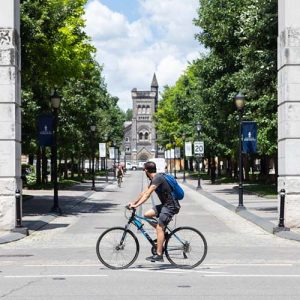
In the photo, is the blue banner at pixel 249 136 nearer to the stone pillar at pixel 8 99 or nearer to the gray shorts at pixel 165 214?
the stone pillar at pixel 8 99

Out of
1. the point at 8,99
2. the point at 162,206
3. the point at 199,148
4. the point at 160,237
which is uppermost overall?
the point at 8,99

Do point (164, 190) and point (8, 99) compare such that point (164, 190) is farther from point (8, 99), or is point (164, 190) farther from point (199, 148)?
point (199, 148)

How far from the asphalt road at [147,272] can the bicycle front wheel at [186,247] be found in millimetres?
157

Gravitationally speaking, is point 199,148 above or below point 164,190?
above

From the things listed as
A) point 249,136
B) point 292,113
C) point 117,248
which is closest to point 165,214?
point 117,248

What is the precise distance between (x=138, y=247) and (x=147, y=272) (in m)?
0.55

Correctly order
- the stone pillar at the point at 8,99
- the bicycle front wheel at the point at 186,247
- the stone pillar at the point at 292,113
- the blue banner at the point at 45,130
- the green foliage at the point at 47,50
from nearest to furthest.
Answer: the bicycle front wheel at the point at 186,247, the stone pillar at the point at 8,99, the stone pillar at the point at 292,113, the green foliage at the point at 47,50, the blue banner at the point at 45,130

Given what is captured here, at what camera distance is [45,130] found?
25.9 metres

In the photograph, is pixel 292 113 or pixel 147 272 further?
pixel 292 113

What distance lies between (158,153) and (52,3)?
560 ft

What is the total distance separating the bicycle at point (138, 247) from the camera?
38.1ft

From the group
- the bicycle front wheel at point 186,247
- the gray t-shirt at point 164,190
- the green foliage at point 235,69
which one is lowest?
the bicycle front wheel at point 186,247

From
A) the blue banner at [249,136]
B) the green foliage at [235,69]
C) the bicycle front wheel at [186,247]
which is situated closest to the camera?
the bicycle front wheel at [186,247]

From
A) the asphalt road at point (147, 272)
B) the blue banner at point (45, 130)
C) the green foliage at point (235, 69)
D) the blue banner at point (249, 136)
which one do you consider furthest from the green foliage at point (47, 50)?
the asphalt road at point (147, 272)
